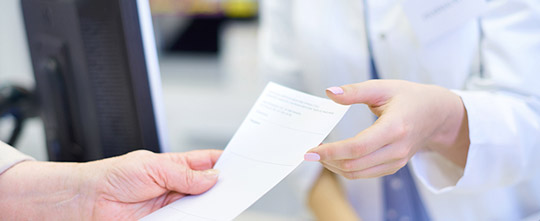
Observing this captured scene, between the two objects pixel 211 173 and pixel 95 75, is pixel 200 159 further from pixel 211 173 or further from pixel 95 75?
pixel 95 75

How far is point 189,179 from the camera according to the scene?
0.64 m

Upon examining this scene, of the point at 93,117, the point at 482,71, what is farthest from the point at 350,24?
the point at 93,117

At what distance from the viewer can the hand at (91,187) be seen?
0.65 meters

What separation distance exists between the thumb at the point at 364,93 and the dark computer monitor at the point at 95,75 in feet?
0.92

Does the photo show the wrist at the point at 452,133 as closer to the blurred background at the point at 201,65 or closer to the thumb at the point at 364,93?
the thumb at the point at 364,93

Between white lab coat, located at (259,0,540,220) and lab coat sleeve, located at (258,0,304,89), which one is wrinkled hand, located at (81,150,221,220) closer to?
white lab coat, located at (259,0,540,220)

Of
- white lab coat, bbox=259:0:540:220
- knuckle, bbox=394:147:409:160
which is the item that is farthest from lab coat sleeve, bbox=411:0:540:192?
knuckle, bbox=394:147:409:160

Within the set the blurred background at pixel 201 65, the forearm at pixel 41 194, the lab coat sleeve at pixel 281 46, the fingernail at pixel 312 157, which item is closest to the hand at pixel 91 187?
the forearm at pixel 41 194

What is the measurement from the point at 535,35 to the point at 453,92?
22cm

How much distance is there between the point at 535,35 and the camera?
0.80m

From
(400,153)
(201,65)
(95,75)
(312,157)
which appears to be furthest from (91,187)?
(201,65)

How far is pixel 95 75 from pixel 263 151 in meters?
0.31

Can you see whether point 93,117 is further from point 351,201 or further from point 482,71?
point 482,71

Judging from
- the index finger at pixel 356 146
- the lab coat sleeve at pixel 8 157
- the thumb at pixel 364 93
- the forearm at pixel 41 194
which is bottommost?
the forearm at pixel 41 194
